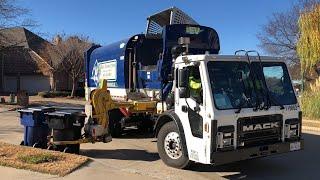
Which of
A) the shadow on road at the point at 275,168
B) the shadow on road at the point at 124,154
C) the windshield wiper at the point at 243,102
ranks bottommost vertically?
the shadow on road at the point at 275,168

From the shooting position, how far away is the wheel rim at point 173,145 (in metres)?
10.2

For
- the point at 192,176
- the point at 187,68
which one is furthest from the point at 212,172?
the point at 187,68

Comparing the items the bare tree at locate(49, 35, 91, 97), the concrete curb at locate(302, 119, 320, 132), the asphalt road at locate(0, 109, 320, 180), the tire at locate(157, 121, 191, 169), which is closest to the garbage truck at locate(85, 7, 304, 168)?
the tire at locate(157, 121, 191, 169)

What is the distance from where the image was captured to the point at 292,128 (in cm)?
998

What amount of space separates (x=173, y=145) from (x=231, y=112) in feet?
5.77

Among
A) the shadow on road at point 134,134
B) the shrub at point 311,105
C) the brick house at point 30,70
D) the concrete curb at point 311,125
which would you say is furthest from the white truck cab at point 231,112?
the brick house at point 30,70

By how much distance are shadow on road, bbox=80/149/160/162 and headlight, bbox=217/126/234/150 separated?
2753 mm

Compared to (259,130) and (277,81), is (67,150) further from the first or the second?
(277,81)

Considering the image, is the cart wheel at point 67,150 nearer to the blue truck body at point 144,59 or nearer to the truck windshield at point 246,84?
the blue truck body at point 144,59

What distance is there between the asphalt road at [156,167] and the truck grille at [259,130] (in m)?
0.76

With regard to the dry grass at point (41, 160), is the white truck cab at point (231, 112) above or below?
above

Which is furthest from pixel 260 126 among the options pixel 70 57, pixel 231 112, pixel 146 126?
pixel 70 57

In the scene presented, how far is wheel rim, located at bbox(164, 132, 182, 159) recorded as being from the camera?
33.6 feet

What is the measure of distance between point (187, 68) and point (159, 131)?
1.76 meters
